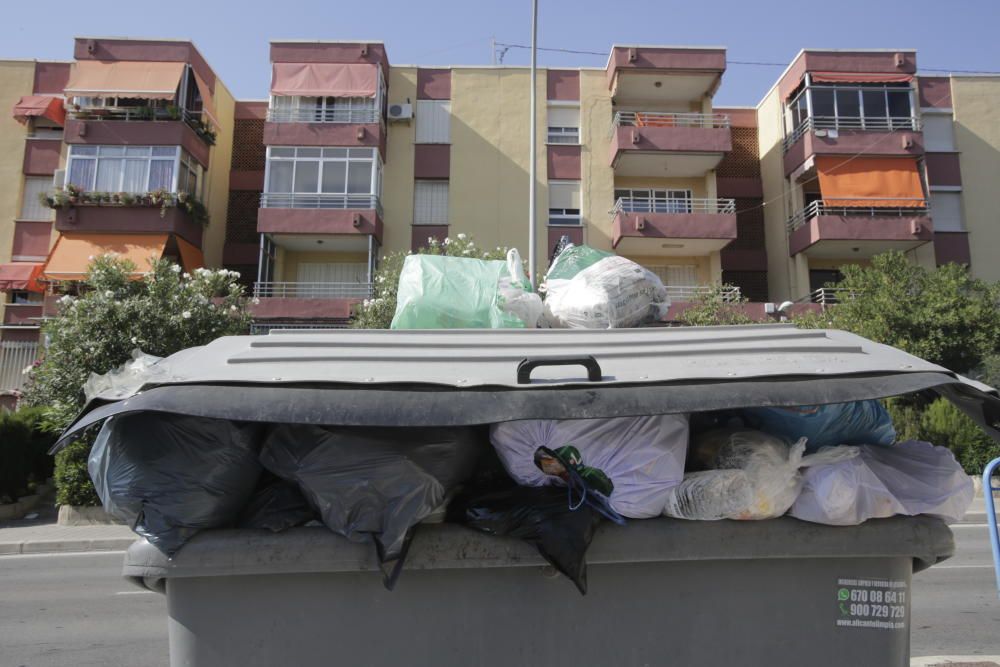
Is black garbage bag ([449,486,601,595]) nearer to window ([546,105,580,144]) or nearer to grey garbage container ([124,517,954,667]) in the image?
grey garbage container ([124,517,954,667])

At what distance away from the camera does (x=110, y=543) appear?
36.7ft

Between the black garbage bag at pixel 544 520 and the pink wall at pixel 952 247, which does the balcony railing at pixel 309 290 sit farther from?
the black garbage bag at pixel 544 520

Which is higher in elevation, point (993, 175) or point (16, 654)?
point (993, 175)

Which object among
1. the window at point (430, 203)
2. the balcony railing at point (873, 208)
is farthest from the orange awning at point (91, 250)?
the balcony railing at point (873, 208)

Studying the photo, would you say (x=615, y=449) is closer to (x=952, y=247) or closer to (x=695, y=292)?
(x=695, y=292)

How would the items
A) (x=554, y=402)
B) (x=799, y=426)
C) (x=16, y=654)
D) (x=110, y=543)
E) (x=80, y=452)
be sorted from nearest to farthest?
1. (x=554, y=402)
2. (x=799, y=426)
3. (x=16, y=654)
4. (x=110, y=543)
5. (x=80, y=452)

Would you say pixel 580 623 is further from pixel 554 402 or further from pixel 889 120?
pixel 889 120

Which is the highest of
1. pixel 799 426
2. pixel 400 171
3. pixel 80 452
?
pixel 400 171

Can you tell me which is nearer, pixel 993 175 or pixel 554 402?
pixel 554 402

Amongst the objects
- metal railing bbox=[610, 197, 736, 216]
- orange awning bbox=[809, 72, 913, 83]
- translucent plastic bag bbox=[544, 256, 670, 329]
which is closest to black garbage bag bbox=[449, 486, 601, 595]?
translucent plastic bag bbox=[544, 256, 670, 329]

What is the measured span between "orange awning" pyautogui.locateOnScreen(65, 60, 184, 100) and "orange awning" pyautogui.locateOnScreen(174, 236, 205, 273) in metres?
4.79

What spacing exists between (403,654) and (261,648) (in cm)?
37

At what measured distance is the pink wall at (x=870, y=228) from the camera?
23.4 m

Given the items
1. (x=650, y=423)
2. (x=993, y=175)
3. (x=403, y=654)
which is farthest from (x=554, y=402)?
(x=993, y=175)
